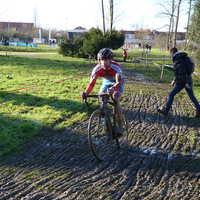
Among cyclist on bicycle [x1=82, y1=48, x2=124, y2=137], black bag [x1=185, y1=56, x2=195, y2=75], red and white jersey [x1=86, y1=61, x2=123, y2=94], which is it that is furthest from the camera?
A: black bag [x1=185, y1=56, x2=195, y2=75]

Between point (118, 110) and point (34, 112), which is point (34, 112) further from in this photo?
point (118, 110)

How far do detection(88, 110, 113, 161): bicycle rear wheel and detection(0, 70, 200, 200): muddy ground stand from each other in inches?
7.0

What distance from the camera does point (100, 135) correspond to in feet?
14.9

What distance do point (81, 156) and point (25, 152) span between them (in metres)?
1.17

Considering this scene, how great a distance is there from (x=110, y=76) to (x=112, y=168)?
174 centimetres

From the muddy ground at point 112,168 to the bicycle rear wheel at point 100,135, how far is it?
18 cm

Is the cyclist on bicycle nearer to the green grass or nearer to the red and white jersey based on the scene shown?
the red and white jersey

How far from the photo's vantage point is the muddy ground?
3.38m

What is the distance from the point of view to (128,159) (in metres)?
4.49

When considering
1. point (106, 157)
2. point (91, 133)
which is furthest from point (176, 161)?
point (91, 133)

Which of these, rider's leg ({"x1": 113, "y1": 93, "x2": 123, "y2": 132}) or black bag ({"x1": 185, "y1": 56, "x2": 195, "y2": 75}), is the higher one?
black bag ({"x1": 185, "y1": 56, "x2": 195, "y2": 75})

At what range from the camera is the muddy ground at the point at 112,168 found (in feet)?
11.1

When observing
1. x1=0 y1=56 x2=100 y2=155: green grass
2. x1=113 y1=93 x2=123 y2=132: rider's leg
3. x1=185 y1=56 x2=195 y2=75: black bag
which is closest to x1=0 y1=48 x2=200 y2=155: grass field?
x1=0 y1=56 x2=100 y2=155: green grass

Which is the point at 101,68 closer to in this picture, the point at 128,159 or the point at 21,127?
the point at 128,159
